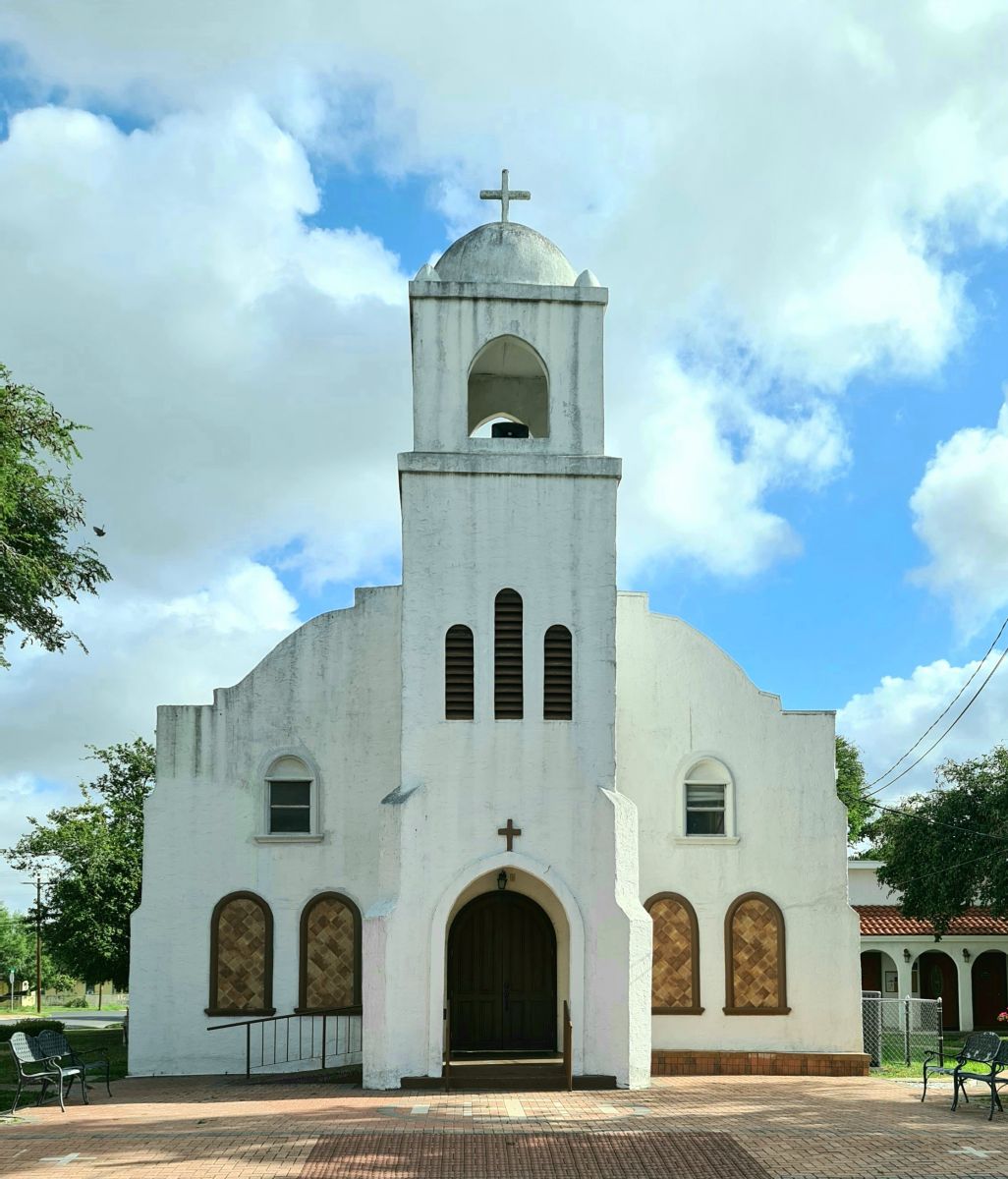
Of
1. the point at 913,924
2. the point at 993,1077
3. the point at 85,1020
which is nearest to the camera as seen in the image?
the point at 993,1077

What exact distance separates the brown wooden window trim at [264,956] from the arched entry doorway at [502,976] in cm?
289

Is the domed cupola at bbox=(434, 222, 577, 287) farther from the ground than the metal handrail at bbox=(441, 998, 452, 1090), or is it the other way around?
the domed cupola at bbox=(434, 222, 577, 287)

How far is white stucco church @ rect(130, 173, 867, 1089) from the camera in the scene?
18.8m

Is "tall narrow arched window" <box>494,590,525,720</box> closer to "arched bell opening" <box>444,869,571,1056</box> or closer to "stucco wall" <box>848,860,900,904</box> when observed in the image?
"arched bell opening" <box>444,869,571,1056</box>

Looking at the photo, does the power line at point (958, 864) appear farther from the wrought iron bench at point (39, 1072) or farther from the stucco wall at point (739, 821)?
the wrought iron bench at point (39, 1072)

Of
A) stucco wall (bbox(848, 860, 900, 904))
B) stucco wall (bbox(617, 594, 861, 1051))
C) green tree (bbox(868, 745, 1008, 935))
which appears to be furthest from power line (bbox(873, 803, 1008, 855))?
stucco wall (bbox(617, 594, 861, 1051))

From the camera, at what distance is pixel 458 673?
19.5 m

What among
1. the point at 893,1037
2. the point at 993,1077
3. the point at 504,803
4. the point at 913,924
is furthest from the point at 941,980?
the point at 504,803

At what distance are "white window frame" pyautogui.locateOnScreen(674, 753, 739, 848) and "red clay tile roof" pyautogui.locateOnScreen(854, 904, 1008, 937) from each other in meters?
17.4

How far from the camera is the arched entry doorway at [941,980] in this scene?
39.8 m

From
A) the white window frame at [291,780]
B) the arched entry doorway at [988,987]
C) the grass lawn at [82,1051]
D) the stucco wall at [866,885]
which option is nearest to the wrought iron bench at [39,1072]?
the grass lawn at [82,1051]

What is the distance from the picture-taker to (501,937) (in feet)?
69.8

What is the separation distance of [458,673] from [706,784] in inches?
211

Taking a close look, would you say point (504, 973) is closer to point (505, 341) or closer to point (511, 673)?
point (511, 673)
